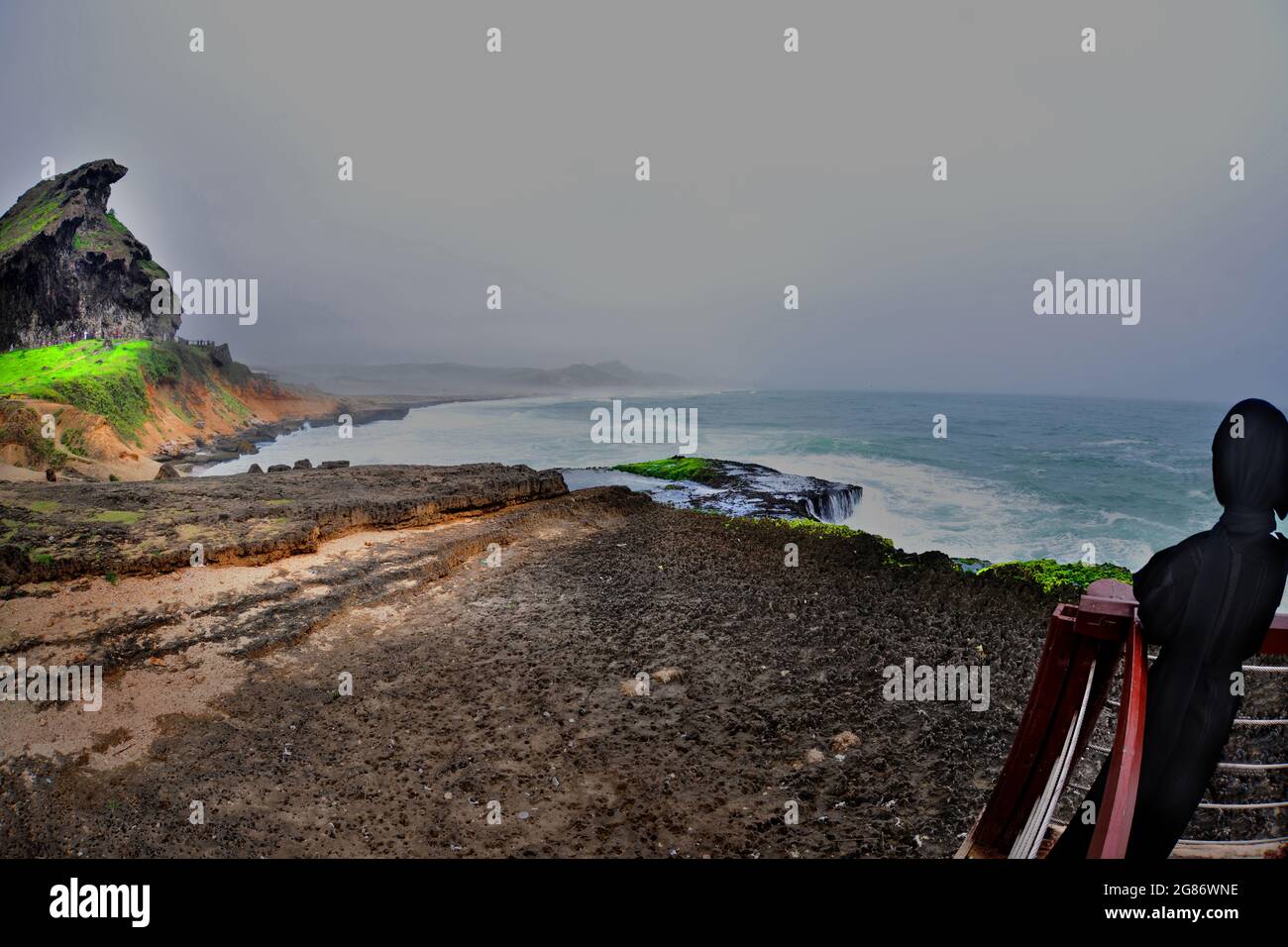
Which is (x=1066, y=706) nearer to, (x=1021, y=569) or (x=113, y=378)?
(x=1021, y=569)

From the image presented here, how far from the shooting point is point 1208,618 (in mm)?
2314

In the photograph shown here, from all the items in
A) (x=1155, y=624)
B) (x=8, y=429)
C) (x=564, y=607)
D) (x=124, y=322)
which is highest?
(x=124, y=322)

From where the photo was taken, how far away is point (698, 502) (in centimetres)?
1662

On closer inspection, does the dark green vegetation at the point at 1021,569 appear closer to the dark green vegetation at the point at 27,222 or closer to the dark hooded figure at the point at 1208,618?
the dark hooded figure at the point at 1208,618

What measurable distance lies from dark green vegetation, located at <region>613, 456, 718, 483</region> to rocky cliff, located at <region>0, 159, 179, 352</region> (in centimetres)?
3148

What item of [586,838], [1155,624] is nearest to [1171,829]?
[1155,624]

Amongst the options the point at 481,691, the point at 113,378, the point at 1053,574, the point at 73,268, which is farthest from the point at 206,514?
the point at 73,268

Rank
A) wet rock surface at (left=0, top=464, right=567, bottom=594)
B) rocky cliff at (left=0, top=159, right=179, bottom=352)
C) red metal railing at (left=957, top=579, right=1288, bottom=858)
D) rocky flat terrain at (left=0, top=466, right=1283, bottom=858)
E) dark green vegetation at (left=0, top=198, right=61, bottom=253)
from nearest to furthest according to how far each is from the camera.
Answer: red metal railing at (left=957, top=579, right=1288, bottom=858) → rocky flat terrain at (left=0, top=466, right=1283, bottom=858) → wet rock surface at (left=0, top=464, right=567, bottom=594) → rocky cliff at (left=0, top=159, right=179, bottom=352) → dark green vegetation at (left=0, top=198, right=61, bottom=253)

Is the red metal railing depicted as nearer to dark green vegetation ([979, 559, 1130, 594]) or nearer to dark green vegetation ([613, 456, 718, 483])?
dark green vegetation ([979, 559, 1130, 594])

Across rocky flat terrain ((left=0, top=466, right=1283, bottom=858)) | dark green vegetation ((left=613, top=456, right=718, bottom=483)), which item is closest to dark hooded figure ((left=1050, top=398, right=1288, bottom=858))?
rocky flat terrain ((left=0, top=466, right=1283, bottom=858))

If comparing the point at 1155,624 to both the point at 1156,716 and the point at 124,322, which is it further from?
the point at 124,322

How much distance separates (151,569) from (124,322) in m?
37.1

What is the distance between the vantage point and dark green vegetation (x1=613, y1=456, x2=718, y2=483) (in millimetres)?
19750

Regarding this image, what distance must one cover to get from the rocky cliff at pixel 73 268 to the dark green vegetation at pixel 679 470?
103 feet
